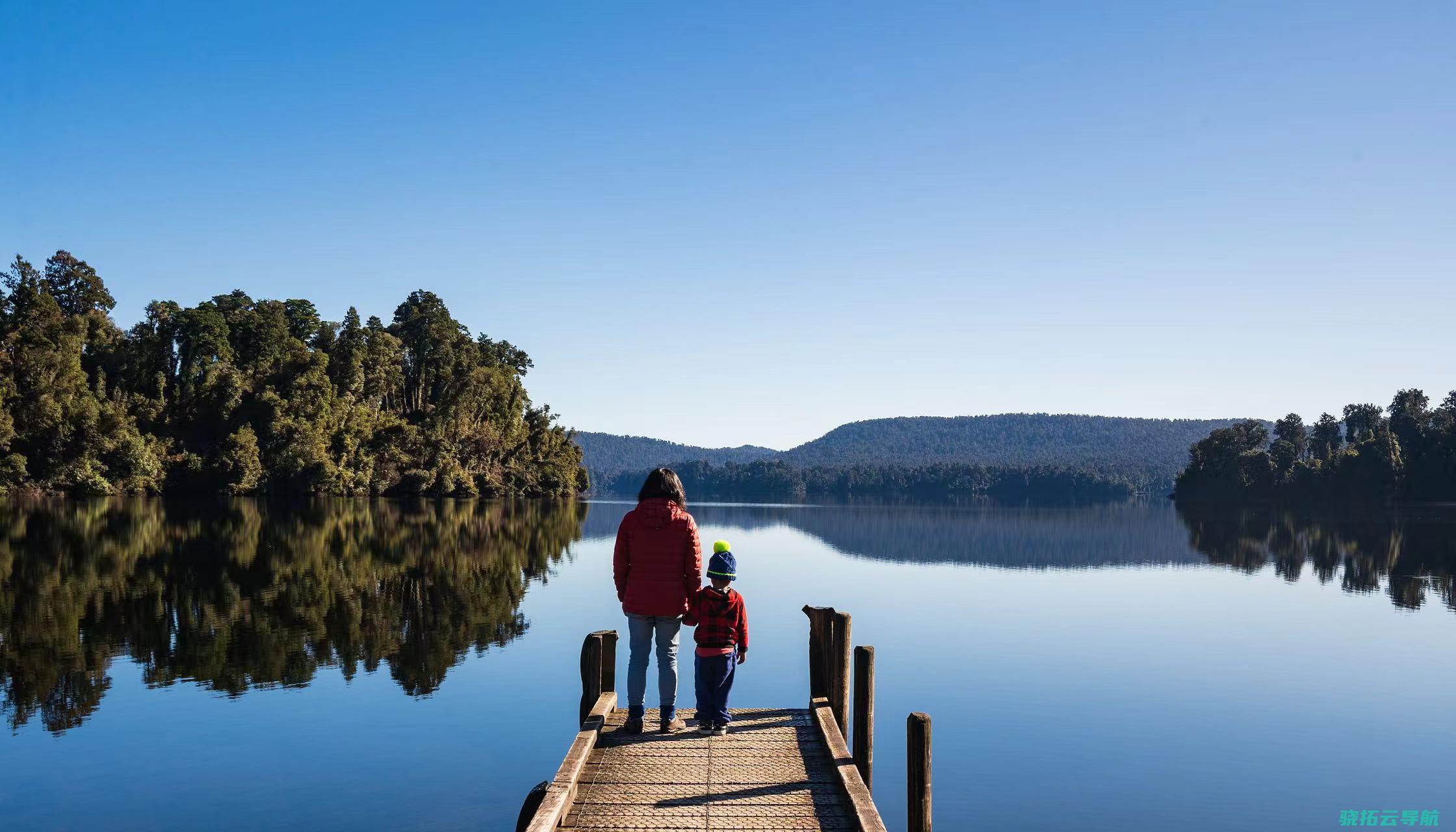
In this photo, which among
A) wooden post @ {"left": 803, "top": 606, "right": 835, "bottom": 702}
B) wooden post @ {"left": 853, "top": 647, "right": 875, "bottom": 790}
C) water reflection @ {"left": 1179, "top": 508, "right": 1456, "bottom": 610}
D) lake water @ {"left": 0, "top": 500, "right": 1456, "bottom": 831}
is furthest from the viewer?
water reflection @ {"left": 1179, "top": 508, "right": 1456, "bottom": 610}

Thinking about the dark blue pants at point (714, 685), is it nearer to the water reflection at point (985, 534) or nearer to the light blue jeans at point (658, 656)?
the light blue jeans at point (658, 656)

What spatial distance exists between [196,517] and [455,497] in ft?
138

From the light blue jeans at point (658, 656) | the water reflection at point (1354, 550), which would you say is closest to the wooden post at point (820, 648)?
the light blue jeans at point (658, 656)

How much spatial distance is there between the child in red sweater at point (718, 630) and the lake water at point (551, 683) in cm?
285

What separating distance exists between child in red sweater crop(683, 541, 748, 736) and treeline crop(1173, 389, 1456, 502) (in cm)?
12272

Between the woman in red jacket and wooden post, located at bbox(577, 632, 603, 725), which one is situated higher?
the woman in red jacket

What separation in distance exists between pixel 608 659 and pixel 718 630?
266cm

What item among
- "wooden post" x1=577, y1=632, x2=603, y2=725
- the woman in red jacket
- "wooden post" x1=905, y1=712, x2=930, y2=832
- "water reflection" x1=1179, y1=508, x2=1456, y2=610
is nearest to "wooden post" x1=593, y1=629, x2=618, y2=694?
"wooden post" x1=577, y1=632, x2=603, y2=725

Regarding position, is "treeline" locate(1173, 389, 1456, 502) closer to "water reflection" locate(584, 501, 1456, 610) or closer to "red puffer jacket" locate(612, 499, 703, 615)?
"water reflection" locate(584, 501, 1456, 610)

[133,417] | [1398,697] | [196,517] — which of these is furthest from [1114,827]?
[133,417]

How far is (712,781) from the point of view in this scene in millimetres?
9758

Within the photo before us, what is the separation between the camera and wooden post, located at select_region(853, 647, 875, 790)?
12023mm

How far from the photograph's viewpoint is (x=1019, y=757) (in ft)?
49.2

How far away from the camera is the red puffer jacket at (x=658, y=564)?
1036cm
